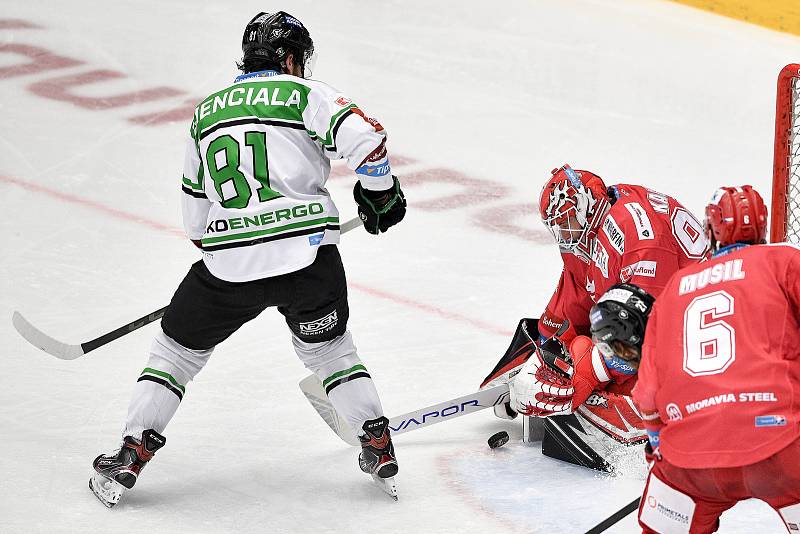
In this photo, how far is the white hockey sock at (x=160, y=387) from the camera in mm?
3426

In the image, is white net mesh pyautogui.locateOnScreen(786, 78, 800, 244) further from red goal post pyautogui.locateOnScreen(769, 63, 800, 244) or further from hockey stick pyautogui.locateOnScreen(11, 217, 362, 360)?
hockey stick pyautogui.locateOnScreen(11, 217, 362, 360)

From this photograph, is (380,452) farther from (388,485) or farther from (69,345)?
(69,345)

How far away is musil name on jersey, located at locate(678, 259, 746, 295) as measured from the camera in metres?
2.42

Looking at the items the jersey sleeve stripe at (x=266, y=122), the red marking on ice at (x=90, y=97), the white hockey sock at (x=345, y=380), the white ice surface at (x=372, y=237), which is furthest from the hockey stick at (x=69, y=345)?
the red marking on ice at (x=90, y=97)

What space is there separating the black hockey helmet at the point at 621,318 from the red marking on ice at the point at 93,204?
299 cm

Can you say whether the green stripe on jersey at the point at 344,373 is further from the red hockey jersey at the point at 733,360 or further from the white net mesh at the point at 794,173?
the white net mesh at the point at 794,173

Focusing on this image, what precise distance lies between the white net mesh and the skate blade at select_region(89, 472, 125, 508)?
2100 millimetres

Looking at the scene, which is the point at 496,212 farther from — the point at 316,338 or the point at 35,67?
the point at 35,67

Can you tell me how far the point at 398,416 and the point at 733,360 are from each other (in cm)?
156

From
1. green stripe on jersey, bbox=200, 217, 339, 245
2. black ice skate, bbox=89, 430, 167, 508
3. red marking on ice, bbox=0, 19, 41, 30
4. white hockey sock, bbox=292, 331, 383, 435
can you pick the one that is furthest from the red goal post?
red marking on ice, bbox=0, 19, 41, 30

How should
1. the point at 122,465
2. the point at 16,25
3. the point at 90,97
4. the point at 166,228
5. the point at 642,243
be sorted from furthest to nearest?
the point at 16,25 → the point at 90,97 → the point at 166,228 → the point at 642,243 → the point at 122,465

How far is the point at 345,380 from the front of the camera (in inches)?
136

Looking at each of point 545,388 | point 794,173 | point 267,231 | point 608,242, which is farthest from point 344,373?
point 794,173

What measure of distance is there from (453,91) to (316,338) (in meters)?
3.47
